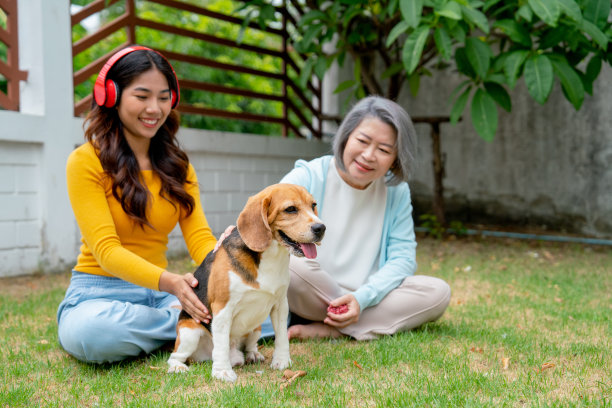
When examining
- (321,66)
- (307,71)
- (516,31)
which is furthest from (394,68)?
(516,31)

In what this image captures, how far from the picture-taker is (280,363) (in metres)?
2.62

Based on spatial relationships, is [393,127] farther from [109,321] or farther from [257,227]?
[109,321]

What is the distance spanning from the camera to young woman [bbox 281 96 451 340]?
3.11m

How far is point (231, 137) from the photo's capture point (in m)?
6.81

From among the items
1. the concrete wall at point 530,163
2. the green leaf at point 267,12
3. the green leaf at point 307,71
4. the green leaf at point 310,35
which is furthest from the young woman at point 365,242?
the concrete wall at point 530,163

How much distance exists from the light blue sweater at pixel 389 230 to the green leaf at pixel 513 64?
2.12 metres

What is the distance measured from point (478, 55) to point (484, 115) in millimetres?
554

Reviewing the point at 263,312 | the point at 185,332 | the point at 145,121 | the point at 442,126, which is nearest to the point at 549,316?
the point at 263,312

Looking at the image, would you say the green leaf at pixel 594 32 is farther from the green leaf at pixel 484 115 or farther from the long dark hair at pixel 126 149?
the long dark hair at pixel 126 149

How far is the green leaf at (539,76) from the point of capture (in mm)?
4742

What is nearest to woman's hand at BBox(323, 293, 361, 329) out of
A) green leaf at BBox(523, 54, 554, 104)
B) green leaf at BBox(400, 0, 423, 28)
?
green leaf at BBox(400, 0, 423, 28)

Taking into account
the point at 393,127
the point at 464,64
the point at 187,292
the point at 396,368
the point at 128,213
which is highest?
the point at 464,64

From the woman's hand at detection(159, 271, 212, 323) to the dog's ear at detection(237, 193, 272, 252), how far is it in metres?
0.41

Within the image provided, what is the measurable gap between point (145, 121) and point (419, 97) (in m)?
6.77
